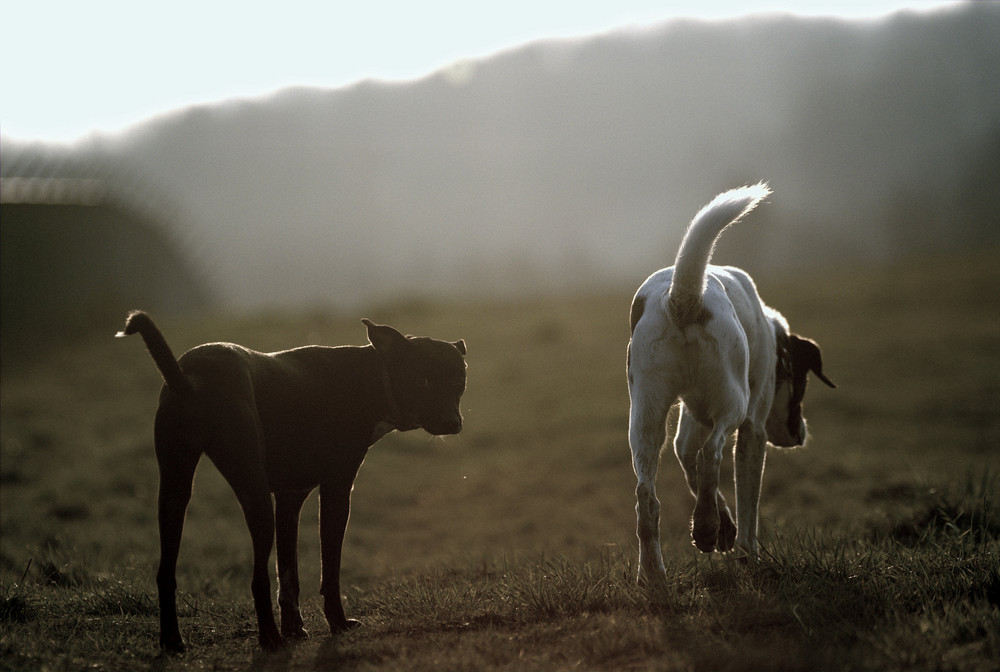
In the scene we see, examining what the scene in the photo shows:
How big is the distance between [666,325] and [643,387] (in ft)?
1.22

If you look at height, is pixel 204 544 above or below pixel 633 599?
below

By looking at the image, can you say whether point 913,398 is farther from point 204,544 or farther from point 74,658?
point 74,658

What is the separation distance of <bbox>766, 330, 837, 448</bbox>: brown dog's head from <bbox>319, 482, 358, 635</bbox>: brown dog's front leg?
3.23 m

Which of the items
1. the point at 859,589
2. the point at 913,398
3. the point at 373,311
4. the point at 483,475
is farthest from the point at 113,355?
the point at 859,589

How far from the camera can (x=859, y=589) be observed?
4.89 meters

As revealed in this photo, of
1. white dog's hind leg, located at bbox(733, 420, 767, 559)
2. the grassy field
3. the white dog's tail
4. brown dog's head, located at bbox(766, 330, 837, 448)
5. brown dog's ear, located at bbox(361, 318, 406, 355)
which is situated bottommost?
the grassy field

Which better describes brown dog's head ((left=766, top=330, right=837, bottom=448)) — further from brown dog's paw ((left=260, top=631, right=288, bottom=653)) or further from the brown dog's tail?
the brown dog's tail

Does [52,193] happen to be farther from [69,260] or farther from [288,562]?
[288,562]

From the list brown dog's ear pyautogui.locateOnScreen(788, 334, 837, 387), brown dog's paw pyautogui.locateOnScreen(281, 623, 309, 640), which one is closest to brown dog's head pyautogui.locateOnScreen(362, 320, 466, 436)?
brown dog's paw pyautogui.locateOnScreen(281, 623, 309, 640)

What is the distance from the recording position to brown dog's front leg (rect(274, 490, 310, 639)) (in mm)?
5079

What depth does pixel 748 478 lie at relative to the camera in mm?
6074

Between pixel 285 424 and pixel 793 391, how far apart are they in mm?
3704

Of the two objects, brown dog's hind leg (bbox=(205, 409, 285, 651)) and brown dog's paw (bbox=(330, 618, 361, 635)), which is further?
brown dog's paw (bbox=(330, 618, 361, 635))

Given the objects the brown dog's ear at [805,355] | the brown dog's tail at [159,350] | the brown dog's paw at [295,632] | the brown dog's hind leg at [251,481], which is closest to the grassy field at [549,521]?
the brown dog's paw at [295,632]
